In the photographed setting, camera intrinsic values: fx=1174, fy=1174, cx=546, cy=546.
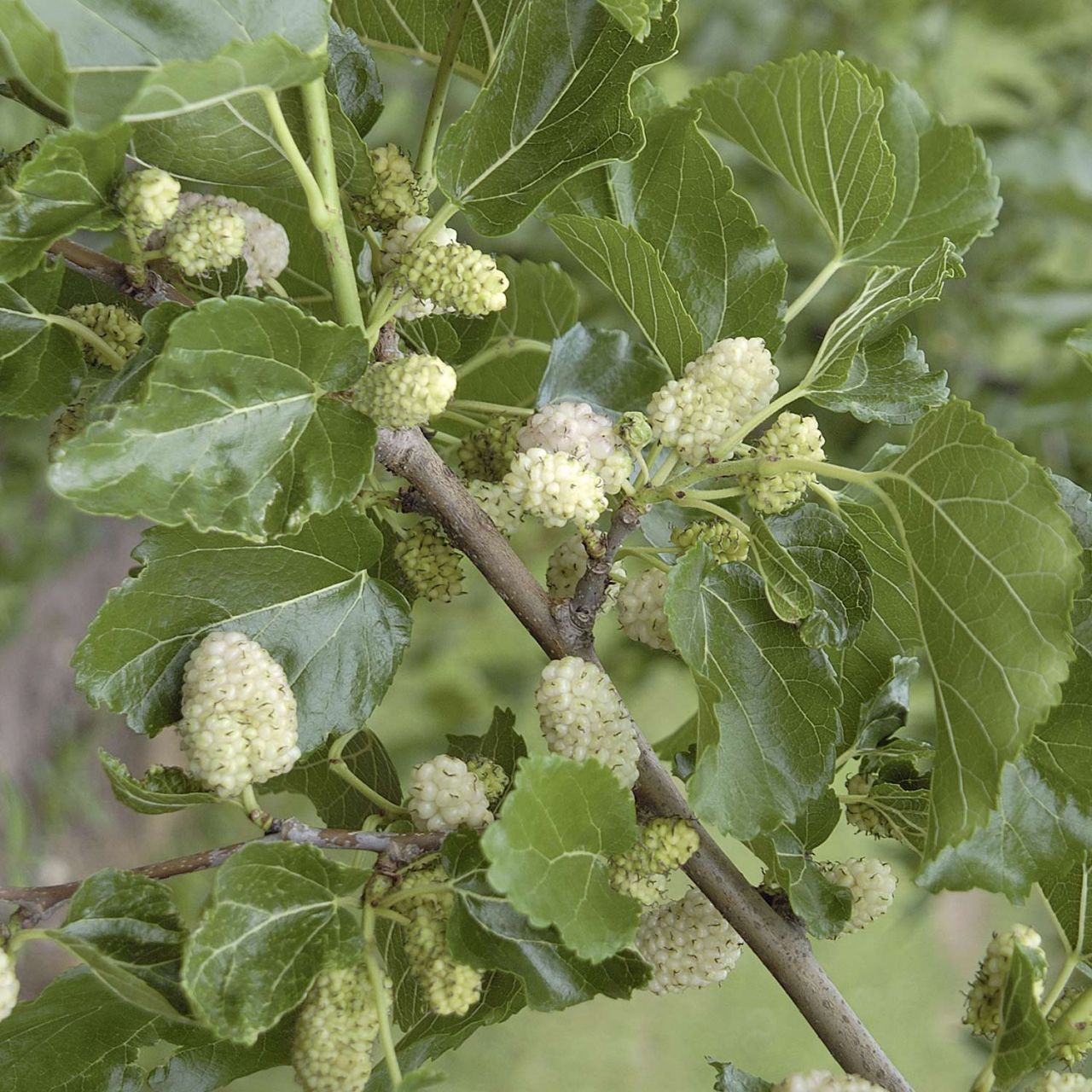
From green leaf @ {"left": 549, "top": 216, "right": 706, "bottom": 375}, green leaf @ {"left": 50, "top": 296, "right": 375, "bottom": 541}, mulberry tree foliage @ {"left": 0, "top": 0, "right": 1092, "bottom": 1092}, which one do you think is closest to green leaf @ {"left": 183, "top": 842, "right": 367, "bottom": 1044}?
mulberry tree foliage @ {"left": 0, "top": 0, "right": 1092, "bottom": 1092}

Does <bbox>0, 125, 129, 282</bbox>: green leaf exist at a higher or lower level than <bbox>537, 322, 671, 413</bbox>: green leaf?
higher

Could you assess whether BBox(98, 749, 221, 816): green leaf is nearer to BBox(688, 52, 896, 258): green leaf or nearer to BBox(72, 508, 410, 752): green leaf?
BBox(72, 508, 410, 752): green leaf

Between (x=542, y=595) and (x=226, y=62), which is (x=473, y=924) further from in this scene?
(x=226, y=62)

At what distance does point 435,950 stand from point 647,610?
0.45 ft

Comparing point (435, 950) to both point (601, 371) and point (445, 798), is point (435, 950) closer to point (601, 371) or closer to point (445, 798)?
point (445, 798)

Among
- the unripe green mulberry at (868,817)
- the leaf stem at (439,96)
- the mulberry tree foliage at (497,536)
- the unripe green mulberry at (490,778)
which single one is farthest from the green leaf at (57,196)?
the unripe green mulberry at (868,817)

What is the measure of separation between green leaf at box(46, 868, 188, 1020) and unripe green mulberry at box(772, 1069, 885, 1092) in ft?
Result: 0.62

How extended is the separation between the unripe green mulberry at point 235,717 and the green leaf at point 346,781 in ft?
0.25

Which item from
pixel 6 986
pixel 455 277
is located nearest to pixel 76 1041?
pixel 6 986

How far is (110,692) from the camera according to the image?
0.37 metres

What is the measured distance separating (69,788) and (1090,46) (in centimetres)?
173

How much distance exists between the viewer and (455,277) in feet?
1.17

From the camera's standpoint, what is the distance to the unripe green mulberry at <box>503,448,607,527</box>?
14.3 inches

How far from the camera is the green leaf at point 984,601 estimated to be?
0.32 meters
